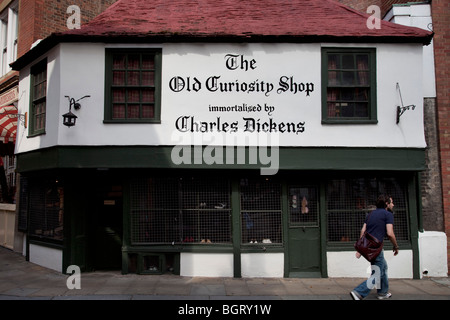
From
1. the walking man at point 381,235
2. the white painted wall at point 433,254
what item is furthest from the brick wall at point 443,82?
the walking man at point 381,235

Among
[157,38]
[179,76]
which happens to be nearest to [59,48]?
[157,38]

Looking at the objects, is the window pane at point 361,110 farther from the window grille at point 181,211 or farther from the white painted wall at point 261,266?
the white painted wall at point 261,266

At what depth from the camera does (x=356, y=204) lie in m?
8.71

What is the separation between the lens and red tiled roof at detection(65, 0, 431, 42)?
836 cm

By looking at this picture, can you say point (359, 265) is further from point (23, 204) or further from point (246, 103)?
point (23, 204)

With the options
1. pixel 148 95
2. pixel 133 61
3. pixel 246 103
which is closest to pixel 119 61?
pixel 133 61

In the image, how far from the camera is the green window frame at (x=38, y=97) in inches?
365

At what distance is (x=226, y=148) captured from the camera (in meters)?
8.25

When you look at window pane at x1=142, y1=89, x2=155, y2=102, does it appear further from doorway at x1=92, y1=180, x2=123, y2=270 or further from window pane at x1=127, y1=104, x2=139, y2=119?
doorway at x1=92, y1=180, x2=123, y2=270

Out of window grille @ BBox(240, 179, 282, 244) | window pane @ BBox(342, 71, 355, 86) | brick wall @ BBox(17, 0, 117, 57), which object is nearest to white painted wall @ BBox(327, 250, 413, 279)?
window grille @ BBox(240, 179, 282, 244)

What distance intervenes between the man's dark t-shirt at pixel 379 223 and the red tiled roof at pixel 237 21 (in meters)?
4.26

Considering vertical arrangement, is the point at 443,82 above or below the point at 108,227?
above

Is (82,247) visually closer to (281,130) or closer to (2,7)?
(281,130)

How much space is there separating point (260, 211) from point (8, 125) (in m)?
8.30
